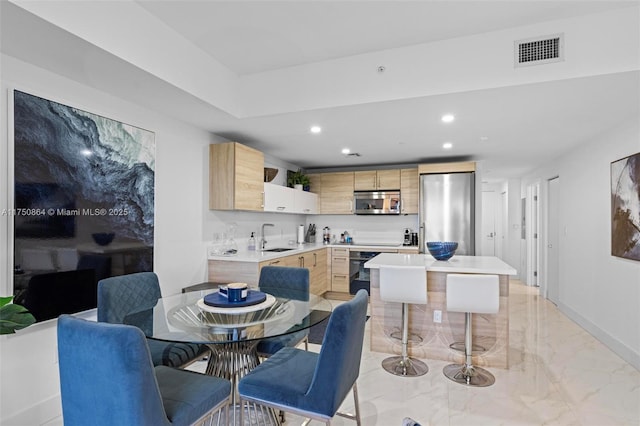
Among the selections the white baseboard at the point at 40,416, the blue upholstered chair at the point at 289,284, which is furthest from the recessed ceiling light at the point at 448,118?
the white baseboard at the point at 40,416

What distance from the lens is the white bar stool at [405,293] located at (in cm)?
292

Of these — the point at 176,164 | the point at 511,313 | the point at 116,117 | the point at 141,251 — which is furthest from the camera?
the point at 511,313

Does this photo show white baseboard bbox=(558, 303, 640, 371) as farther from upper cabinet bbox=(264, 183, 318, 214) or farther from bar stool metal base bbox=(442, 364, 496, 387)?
upper cabinet bbox=(264, 183, 318, 214)

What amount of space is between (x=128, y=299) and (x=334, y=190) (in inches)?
162

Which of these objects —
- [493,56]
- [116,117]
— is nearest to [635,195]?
[493,56]

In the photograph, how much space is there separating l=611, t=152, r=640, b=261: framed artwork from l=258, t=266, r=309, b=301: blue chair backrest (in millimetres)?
2899

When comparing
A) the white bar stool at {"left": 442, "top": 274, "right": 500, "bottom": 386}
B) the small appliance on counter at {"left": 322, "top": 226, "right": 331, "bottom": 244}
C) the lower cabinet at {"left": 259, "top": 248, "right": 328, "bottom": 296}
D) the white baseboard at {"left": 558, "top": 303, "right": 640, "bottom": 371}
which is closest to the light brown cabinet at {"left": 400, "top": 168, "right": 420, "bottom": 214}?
the small appliance on counter at {"left": 322, "top": 226, "right": 331, "bottom": 244}

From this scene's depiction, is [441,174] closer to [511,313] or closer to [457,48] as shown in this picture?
[511,313]

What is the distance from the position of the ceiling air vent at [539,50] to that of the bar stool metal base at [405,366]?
2516 millimetres

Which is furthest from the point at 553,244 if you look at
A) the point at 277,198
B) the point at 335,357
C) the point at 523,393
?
the point at 335,357

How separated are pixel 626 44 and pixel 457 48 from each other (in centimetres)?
102

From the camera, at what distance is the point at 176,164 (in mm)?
3371

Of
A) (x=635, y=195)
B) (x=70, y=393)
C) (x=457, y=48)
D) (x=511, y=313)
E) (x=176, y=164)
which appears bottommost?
(x=511, y=313)

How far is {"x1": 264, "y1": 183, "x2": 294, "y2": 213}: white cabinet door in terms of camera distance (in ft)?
14.7
